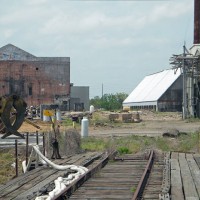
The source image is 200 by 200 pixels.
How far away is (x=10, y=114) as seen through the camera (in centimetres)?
557

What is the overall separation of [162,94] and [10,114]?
59.0 metres

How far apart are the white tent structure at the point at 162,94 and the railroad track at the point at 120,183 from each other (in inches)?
1821

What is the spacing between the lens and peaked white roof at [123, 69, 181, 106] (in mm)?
65562

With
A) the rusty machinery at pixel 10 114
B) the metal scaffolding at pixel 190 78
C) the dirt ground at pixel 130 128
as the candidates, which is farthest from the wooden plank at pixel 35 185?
the metal scaffolding at pixel 190 78

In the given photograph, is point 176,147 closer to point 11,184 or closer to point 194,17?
point 11,184

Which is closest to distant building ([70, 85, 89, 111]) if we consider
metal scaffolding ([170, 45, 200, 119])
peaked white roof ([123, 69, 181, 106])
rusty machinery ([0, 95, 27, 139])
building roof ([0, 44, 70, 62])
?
building roof ([0, 44, 70, 62])

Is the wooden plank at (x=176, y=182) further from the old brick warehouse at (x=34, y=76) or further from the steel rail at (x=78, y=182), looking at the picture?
the old brick warehouse at (x=34, y=76)

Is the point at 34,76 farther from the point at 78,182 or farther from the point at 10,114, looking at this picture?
the point at 10,114

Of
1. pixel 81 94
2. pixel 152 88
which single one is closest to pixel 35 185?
pixel 81 94

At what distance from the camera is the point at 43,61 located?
61281 millimetres

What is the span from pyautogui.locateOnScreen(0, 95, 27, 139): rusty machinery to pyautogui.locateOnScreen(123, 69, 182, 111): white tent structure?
172 feet

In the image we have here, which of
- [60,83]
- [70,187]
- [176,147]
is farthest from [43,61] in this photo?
[70,187]

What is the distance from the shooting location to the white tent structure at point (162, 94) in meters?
63.9

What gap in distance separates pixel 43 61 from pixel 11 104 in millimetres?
56340
